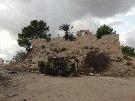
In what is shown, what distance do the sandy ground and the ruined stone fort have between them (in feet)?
36.2

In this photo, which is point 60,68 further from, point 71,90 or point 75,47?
point 75,47

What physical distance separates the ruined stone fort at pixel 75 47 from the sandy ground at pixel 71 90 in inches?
435

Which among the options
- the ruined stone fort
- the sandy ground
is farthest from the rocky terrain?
the ruined stone fort

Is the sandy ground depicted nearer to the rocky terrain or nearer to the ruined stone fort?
the rocky terrain

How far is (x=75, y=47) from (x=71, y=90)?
16.6m

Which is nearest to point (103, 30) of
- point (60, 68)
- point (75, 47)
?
point (75, 47)

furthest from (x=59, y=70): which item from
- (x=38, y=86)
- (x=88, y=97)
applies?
(x=88, y=97)

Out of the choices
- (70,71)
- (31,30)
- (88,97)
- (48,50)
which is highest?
(31,30)

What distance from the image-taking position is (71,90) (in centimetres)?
2664

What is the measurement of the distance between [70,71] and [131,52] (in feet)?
96.3

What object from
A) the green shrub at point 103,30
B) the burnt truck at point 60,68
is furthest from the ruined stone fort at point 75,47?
the green shrub at point 103,30

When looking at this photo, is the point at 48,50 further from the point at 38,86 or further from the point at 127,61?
the point at 38,86

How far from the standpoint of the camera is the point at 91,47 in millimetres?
42656

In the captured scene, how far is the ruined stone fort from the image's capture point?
4231 centimetres
